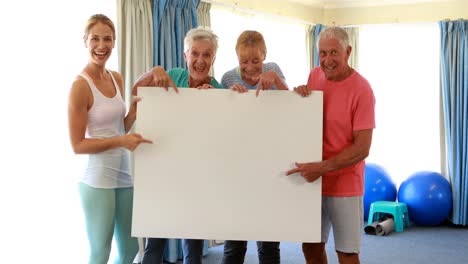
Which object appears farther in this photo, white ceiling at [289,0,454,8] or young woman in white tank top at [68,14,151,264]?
white ceiling at [289,0,454,8]

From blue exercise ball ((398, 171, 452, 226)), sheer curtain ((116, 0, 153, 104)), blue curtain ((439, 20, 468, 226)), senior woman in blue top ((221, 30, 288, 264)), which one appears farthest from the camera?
blue curtain ((439, 20, 468, 226))

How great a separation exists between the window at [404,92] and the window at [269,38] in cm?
78

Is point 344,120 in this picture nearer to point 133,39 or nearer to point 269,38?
point 133,39

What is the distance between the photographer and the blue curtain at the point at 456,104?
530cm

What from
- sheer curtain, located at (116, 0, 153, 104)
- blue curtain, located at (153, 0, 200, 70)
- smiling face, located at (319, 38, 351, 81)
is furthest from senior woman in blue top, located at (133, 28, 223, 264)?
blue curtain, located at (153, 0, 200, 70)

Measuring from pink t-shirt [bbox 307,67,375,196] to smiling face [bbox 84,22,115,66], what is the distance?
0.96 metres

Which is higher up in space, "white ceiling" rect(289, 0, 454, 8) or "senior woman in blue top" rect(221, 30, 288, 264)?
"white ceiling" rect(289, 0, 454, 8)

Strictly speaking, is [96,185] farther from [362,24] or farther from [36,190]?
[362,24]

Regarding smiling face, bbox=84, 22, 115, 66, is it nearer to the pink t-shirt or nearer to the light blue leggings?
the light blue leggings

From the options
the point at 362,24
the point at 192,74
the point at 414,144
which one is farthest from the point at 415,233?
the point at 192,74

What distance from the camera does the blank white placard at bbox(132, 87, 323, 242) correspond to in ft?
7.26

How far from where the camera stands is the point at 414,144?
230 inches

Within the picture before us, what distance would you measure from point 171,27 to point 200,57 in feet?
6.35

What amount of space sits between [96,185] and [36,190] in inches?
54.2
